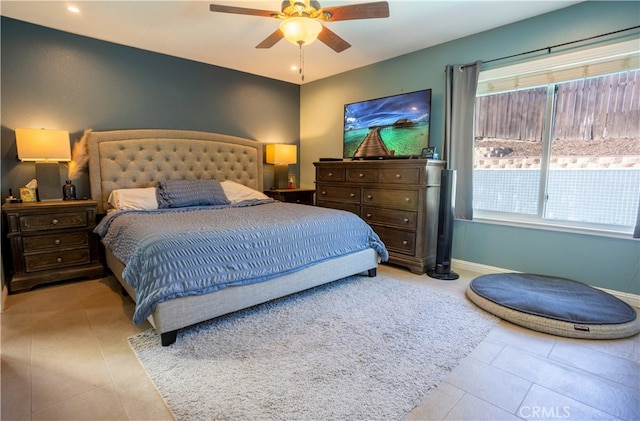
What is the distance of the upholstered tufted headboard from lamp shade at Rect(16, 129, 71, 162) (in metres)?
0.36

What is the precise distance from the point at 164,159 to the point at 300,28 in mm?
2562

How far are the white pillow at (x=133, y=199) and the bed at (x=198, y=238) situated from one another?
2cm

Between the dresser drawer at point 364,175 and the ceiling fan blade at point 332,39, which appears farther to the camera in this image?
the dresser drawer at point 364,175

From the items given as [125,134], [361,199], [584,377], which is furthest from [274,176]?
[584,377]

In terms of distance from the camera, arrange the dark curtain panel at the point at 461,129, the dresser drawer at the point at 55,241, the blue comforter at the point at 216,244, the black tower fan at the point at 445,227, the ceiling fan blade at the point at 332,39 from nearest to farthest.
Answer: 1. the blue comforter at the point at 216,244
2. the ceiling fan blade at the point at 332,39
3. the dresser drawer at the point at 55,241
4. the black tower fan at the point at 445,227
5. the dark curtain panel at the point at 461,129

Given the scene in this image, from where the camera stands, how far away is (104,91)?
3584 millimetres

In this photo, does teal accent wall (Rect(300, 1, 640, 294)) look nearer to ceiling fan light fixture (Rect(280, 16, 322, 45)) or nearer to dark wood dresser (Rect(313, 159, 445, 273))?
dark wood dresser (Rect(313, 159, 445, 273))

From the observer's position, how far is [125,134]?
3.67 meters

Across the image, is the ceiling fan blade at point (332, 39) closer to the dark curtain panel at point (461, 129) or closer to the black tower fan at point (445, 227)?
the dark curtain panel at point (461, 129)

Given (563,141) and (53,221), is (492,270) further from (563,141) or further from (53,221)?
(53,221)

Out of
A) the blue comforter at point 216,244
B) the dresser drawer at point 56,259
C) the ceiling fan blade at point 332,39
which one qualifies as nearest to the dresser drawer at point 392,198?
the blue comforter at point 216,244

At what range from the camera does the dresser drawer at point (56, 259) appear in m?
2.90

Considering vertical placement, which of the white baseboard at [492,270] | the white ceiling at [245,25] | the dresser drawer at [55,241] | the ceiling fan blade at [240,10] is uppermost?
the white ceiling at [245,25]

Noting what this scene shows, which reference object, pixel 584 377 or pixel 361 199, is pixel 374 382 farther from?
pixel 361 199
